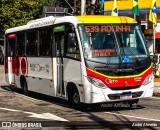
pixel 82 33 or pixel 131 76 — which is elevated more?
pixel 82 33

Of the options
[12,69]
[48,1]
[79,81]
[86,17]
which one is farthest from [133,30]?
[48,1]

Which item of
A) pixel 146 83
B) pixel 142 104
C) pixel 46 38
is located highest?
pixel 46 38

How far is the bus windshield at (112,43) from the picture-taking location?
36.9ft

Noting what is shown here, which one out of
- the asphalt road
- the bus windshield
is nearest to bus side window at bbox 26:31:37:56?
the asphalt road

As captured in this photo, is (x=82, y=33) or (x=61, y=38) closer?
(x=82, y=33)

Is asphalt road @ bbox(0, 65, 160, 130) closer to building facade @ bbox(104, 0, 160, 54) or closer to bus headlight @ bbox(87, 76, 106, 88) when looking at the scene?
bus headlight @ bbox(87, 76, 106, 88)

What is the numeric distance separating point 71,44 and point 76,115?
222 centimetres

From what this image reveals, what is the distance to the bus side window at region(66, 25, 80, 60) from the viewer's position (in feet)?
38.0

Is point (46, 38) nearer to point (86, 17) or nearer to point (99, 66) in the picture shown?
point (86, 17)

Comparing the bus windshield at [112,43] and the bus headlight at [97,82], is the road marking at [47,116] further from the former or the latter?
the bus windshield at [112,43]

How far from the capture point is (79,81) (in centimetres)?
1142

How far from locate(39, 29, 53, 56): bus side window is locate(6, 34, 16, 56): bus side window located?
3602 millimetres

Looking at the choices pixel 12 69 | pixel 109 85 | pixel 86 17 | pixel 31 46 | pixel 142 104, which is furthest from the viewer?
pixel 12 69

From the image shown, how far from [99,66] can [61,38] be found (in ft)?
6.95
